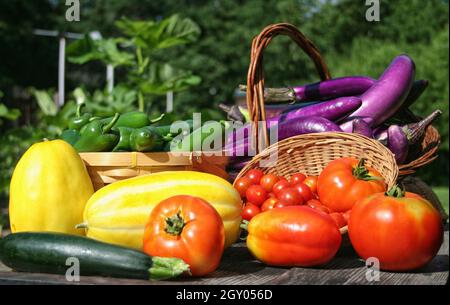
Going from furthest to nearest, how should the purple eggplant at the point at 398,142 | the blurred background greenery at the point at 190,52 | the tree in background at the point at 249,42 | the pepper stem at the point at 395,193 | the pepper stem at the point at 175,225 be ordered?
the tree in background at the point at 249,42 < the blurred background greenery at the point at 190,52 < the purple eggplant at the point at 398,142 < the pepper stem at the point at 395,193 < the pepper stem at the point at 175,225

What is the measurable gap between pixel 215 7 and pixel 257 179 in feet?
Result: 83.4

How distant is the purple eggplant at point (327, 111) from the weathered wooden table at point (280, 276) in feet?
2.46

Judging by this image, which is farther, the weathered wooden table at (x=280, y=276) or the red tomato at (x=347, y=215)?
the red tomato at (x=347, y=215)

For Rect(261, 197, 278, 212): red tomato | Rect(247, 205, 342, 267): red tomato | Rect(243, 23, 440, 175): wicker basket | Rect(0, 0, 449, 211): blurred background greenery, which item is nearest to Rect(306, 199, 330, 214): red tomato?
Rect(261, 197, 278, 212): red tomato

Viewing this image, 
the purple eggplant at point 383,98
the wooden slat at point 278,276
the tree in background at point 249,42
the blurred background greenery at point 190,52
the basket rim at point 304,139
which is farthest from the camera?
the tree in background at point 249,42

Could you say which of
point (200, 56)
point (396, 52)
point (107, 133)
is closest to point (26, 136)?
point (107, 133)

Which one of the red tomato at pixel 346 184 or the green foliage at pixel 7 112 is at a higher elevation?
the green foliage at pixel 7 112

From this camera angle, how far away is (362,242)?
64.5 inches

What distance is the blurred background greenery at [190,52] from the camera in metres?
5.54

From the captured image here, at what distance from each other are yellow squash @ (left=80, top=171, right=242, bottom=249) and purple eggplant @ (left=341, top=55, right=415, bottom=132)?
85cm

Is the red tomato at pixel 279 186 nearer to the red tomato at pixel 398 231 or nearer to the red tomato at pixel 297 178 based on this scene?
the red tomato at pixel 297 178

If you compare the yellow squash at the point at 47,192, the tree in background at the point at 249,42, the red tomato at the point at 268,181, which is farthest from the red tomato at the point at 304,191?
the tree in background at the point at 249,42

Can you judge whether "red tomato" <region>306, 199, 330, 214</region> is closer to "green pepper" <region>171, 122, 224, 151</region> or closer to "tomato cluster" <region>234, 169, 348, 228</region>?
"tomato cluster" <region>234, 169, 348, 228</region>

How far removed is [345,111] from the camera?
2.41 meters
